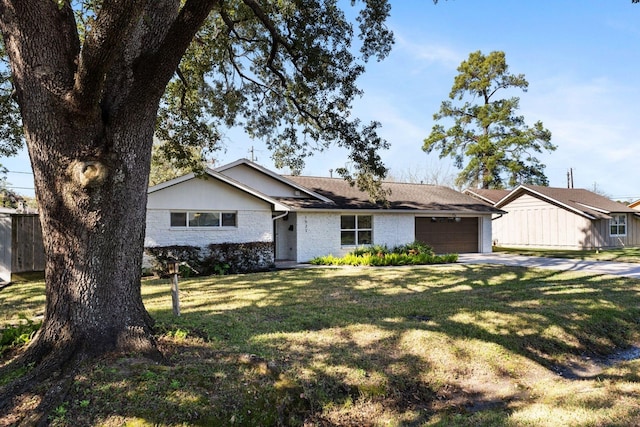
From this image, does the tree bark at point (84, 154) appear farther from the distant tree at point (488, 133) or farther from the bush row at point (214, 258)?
the distant tree at point (488, 133)

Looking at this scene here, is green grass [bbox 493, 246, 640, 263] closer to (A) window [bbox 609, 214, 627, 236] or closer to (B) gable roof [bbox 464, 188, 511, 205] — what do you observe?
(A) window [bbox 609, 214, 627, 236]

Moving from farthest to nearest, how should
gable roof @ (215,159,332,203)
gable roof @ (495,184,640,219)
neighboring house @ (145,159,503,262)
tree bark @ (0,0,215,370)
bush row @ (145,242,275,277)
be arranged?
gable roof @ (495,184,640,219), gable roof @ (215,159,332,203), neighboring house @ (145,159,503,262), bush row @ (145,242,275,277), tree bark @ (0,0,215,370)

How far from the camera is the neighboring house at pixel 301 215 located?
564 inches

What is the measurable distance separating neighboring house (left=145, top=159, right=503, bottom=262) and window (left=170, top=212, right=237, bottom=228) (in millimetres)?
35

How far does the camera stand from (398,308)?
7984mm

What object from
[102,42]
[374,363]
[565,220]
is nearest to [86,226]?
[102,42]

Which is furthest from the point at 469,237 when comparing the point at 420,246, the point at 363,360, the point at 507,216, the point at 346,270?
the point at 363,360

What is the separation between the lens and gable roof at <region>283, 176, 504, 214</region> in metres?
18.5

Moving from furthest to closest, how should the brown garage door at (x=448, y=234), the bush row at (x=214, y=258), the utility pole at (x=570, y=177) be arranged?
the utility pole at (x=570, y=177) → the brown garage door at (x=448, y=234) → the bush row at (x=214, y=258)

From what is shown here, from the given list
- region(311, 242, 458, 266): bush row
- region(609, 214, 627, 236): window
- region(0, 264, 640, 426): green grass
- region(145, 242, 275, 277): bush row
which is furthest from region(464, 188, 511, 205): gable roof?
region(0, 264, 640, 426): green grass

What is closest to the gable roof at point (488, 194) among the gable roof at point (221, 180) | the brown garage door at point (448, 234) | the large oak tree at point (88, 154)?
the brown garage door at point (448, 234)

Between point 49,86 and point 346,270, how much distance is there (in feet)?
37.5

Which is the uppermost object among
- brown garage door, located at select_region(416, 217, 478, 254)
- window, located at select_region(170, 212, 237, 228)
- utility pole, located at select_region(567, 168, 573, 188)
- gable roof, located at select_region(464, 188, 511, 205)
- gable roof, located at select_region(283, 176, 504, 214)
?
utility pole, located at select_region(567, 168, 573, 188)

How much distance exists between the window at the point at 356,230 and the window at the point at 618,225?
17527 millimetres
